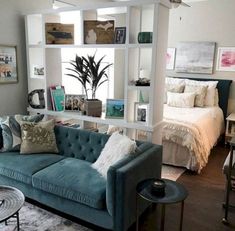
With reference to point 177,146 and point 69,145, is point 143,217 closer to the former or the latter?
point 69,145

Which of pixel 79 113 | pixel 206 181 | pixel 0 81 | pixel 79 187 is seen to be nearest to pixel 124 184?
pixel 79 187

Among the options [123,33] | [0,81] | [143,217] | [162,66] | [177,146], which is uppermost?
[123,33]

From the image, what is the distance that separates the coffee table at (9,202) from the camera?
6.28 ft

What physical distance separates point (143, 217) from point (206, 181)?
1280mm

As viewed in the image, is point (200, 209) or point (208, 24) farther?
point (208, 24)

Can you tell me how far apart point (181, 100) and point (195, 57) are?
1005 millimetres

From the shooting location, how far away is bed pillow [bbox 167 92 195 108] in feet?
16.6

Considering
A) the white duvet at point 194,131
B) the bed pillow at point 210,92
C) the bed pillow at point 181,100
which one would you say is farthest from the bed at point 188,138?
the bed pillow at point 210,92

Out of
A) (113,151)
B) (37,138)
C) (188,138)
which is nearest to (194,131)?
(188,138)

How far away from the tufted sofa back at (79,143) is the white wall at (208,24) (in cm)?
330

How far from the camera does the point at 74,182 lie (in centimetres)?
239

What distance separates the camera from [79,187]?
7.63 ft

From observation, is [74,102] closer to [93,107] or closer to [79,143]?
[93,107]

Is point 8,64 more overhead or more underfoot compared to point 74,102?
more overhead
